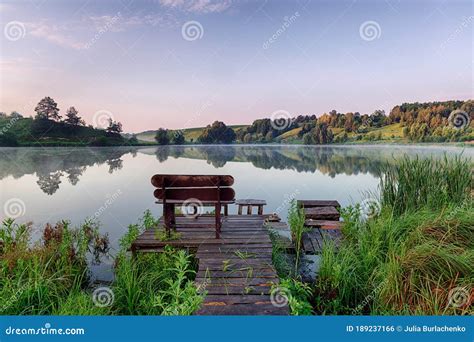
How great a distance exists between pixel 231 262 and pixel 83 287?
128 inches

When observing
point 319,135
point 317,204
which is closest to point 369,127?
point 319,135

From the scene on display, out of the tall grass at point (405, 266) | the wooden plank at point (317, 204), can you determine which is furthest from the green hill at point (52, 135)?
the tall grass at point (405, 266)

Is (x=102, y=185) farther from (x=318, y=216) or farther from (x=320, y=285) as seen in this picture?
(x=320, y=285)

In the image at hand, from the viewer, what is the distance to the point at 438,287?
3316 mm

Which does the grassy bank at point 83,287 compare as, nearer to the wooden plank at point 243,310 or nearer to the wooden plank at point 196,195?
the wooden plank at point 243,310

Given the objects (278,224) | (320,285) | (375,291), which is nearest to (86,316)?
(320,285)

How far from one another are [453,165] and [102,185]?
1809 centimetres

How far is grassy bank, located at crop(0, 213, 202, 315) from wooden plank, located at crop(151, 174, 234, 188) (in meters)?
1.20

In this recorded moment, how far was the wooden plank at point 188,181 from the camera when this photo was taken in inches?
197

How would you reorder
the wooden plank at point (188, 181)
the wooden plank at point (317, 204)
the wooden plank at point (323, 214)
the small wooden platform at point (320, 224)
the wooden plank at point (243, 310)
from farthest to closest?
the wooden plank at point (317, 204) < the wooden plank at point (323, 214) < the small wooden platform at point (320, 224) < the wooden plank at point (188, 181) < the wooden plank at point (243, 310)

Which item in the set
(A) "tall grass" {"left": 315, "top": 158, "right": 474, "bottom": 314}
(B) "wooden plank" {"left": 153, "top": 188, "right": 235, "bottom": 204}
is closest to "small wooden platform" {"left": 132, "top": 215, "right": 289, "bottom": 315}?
(B) "wooden plank" {"left": 153, "top": 188, "right": 235, "bottom": 204}

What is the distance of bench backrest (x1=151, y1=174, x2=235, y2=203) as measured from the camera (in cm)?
504

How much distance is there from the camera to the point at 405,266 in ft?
11.6

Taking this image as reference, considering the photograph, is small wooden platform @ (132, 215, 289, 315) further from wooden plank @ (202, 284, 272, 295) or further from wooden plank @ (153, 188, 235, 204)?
wooden plank @ (153, 188, 235, 204)
